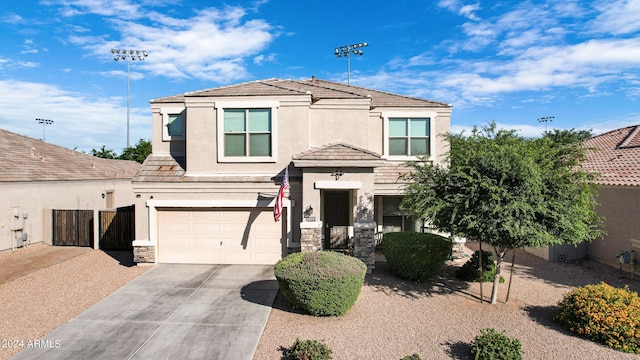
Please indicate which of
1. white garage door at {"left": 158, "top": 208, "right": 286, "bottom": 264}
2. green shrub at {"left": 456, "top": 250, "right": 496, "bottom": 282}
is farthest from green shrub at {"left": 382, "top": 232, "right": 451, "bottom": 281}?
white garage door at {"left": 158, "top": 208, "right": 286, "bottom": 264}

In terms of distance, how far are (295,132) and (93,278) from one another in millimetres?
8252

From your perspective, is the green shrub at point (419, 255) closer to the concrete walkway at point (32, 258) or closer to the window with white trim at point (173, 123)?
the window with white trim at point (173, 123)

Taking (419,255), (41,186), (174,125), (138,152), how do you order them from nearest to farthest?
(419,255) → (174,125) → (41,186) → (138,152)

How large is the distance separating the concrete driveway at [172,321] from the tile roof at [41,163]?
9838 millimetres

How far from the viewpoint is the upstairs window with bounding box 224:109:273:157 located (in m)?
12.4

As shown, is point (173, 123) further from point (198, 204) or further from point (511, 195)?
point (511, 195)

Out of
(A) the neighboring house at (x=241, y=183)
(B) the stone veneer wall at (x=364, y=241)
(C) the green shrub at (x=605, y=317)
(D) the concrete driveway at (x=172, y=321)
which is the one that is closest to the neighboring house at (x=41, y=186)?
(A) the neighboring house at (x=241, y=183)

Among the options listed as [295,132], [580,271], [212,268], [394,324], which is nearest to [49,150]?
[212,268]

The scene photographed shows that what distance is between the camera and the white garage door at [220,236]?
12414mm

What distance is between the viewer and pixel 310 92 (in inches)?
505

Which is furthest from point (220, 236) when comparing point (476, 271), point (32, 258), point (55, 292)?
point (476, 271)

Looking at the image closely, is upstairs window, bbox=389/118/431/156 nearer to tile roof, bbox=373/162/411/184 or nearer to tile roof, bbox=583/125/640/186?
tile roof, bbox=373/162/411/184

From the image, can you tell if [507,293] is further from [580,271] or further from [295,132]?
[295,132]

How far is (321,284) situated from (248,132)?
6642 millimetres
